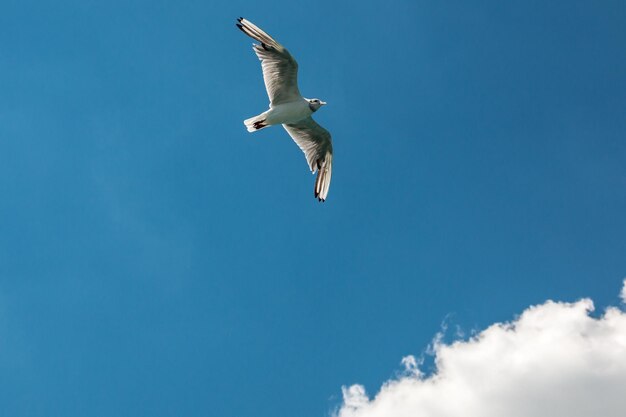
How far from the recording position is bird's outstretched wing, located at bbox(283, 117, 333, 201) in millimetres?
30859

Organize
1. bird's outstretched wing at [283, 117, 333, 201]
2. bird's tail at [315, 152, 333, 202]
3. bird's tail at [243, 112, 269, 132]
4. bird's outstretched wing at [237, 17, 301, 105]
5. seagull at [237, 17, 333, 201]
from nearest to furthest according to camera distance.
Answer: bird's outstretched wing at [237, 17, 301, 105] → seagull at [237, 17, 333, 201] → bird's tail at [243, 112, 269, 132] → bird's outstretched wing at [283, 117, 333, 201] → bird's tail at [315, 152, 333, 202]

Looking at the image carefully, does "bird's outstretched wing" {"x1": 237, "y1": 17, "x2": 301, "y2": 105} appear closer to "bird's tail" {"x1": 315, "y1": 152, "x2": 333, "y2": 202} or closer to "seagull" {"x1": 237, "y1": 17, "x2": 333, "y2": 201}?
"seagull" {"x1": 237, "y1": 17, "x2": 333, "y2": 201}

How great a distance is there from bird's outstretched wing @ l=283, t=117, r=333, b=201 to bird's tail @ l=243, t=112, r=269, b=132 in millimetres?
2305

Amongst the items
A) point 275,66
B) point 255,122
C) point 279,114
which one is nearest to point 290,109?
point 279,114

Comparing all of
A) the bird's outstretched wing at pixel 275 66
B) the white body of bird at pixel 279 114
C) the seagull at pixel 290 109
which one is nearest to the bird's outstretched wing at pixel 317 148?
the seagull at pixel 290 109

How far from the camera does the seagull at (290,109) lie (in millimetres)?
26984

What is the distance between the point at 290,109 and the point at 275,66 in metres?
2.17

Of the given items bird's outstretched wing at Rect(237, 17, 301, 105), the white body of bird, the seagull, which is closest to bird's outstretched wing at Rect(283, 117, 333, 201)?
the seagull

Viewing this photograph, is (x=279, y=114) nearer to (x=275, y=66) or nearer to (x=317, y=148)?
(x=275, y=66)

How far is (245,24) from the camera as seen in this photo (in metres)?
26.5

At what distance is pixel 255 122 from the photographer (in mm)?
28688

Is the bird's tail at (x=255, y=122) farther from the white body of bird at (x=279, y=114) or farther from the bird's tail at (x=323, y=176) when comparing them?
the bird's tail at (x=323, y=176)

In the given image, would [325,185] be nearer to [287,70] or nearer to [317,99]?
[317,99]

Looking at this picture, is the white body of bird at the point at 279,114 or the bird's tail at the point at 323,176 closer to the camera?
the white body of bird at the point at 279,114
